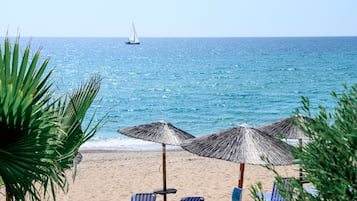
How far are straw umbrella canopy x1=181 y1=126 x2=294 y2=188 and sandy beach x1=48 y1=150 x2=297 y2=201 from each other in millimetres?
3434

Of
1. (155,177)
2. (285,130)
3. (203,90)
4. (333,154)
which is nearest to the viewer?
(333,154)

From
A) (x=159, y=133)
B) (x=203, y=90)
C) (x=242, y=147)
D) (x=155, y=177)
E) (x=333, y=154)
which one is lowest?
(x=203, y=90)

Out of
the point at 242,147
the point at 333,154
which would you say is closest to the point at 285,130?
the point at 242,147

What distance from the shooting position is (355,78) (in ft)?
200

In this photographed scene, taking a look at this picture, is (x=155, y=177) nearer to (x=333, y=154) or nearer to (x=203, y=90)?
(x=333, y=154)

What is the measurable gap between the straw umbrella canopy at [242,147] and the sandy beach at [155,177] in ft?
11.3

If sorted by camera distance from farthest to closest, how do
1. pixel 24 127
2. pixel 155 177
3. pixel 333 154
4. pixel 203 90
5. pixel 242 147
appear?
pixel 203 90 < pixel 155 177 < pixel 242 147 < pixel 24 127 < pixel 333 154

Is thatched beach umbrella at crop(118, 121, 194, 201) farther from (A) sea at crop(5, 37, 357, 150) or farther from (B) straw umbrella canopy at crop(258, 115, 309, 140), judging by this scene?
(A) sea at crop(5, 37, 357, 150)

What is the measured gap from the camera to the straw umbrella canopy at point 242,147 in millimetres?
8109

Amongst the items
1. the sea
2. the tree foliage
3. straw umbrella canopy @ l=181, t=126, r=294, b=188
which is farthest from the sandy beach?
the tree foliage

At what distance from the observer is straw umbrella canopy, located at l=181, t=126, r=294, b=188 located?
8109 mm

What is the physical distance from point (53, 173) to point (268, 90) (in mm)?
47263

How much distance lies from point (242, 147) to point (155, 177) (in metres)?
6.65

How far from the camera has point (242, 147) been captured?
8.31m
